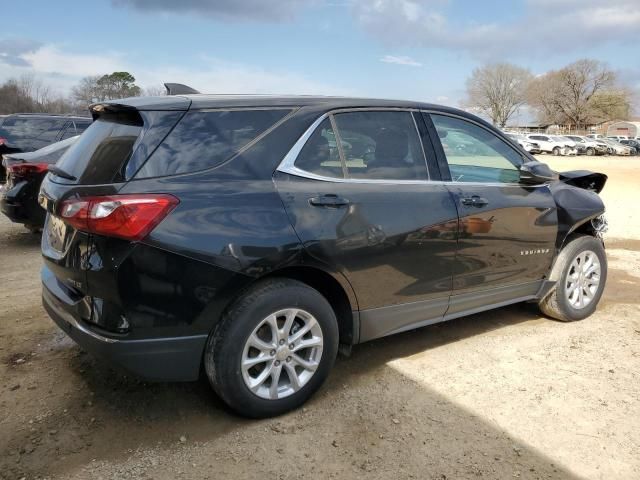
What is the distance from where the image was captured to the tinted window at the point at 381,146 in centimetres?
324

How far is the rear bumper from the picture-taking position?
255cm

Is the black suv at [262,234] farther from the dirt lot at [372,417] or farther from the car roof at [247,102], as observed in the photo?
the dirt lot at [372,417]

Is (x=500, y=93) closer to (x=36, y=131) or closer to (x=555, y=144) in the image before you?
(x=555, y=144)

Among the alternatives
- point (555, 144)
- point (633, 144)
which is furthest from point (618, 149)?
point (555, 144)

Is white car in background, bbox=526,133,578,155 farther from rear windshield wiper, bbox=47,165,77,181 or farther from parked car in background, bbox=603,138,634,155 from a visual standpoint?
rear windshield wiper, bbox=47,165,77,181

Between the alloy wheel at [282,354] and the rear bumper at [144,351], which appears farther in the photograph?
the alloy wheel at [282,354]

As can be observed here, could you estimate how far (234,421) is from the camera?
296 cm

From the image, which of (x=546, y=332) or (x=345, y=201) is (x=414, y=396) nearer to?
(x=345, y=201)

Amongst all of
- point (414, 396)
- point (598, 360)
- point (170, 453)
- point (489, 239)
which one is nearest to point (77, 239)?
point (170, 453)

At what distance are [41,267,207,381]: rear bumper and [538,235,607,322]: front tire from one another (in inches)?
120

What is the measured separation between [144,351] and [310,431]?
98cm

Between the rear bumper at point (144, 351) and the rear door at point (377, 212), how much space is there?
80 centimetres

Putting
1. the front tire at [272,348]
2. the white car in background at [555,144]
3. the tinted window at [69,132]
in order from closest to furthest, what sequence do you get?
the front tire at [272,348]
the tinted window at [69,132]
the white car in background at [555,144]

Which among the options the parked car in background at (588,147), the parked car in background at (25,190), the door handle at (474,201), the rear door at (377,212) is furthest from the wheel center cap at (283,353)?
the parked car in background at (588,147)
